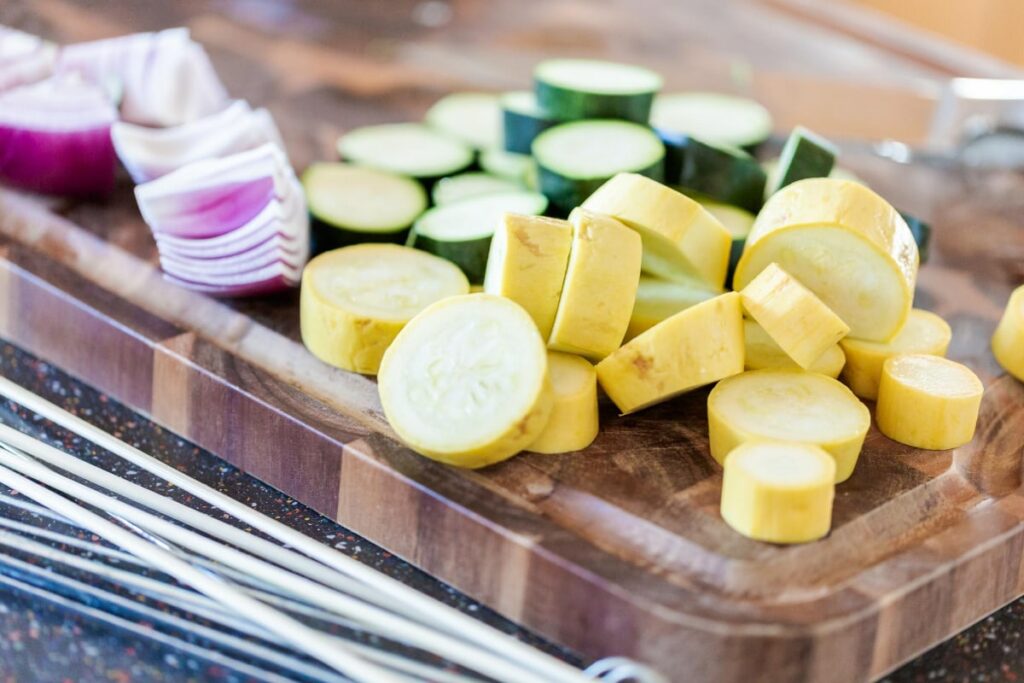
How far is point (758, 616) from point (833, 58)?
257cm

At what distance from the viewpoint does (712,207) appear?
2.27m

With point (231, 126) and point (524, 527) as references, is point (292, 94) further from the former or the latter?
point (524, 527)

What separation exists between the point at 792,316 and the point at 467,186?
835 millimetres

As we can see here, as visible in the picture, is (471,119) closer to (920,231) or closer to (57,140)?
(57,140)

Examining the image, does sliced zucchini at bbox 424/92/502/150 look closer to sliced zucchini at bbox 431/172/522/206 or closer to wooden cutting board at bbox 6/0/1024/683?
sliced zucchini at bbox 431/172/522/206

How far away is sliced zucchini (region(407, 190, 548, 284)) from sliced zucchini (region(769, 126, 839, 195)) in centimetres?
45

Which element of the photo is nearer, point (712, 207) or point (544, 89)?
point (712, 207)

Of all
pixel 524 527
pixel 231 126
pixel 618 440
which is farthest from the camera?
pixel 231 126

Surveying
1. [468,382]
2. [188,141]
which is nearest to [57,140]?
[188,141]

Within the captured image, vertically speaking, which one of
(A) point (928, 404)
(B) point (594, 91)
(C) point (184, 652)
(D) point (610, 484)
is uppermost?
(B) point (594, 91)

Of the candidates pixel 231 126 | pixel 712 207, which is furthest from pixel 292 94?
pixel 712 207

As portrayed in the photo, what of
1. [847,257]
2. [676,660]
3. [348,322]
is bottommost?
[676,660]

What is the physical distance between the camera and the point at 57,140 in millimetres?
2383

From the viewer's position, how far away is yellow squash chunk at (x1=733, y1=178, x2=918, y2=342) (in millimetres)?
1879
